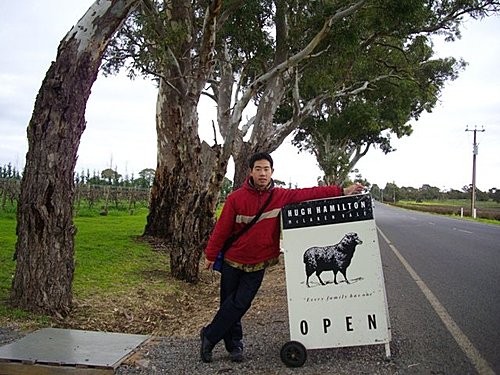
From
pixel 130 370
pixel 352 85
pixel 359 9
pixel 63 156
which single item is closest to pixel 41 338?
pixel 130 370

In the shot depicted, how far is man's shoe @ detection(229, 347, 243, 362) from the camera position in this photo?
4.60 m

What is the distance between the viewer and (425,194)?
4683 inches

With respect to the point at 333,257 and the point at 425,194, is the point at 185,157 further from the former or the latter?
the point at 425,194

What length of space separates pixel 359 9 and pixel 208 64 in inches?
234

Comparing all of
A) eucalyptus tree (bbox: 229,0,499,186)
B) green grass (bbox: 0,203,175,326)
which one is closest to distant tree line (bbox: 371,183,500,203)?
eucalyptus tree (bbox: 229,0,499,186)

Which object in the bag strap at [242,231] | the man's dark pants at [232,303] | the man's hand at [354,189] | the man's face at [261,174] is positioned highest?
the man's face at [261,174]

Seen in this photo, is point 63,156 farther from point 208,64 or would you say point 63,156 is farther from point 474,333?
point 474,333

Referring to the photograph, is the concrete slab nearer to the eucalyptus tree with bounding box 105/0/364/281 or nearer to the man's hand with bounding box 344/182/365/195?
the man's hand with bounding box 344/182/365/195

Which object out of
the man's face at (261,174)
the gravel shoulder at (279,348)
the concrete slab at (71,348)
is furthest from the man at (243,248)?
the concrete slab at (71,348)

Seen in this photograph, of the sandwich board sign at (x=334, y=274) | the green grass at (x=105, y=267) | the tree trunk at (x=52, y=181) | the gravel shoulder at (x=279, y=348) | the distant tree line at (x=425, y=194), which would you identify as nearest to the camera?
the gravel shoulder at (x=279, y=348)

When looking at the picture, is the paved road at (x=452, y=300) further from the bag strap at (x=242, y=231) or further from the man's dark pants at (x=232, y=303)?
the bag strap at (x=242, y=231)

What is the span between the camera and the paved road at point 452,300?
4.78m

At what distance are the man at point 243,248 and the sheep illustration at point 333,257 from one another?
337 millimetres

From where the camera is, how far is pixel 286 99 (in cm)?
2264
